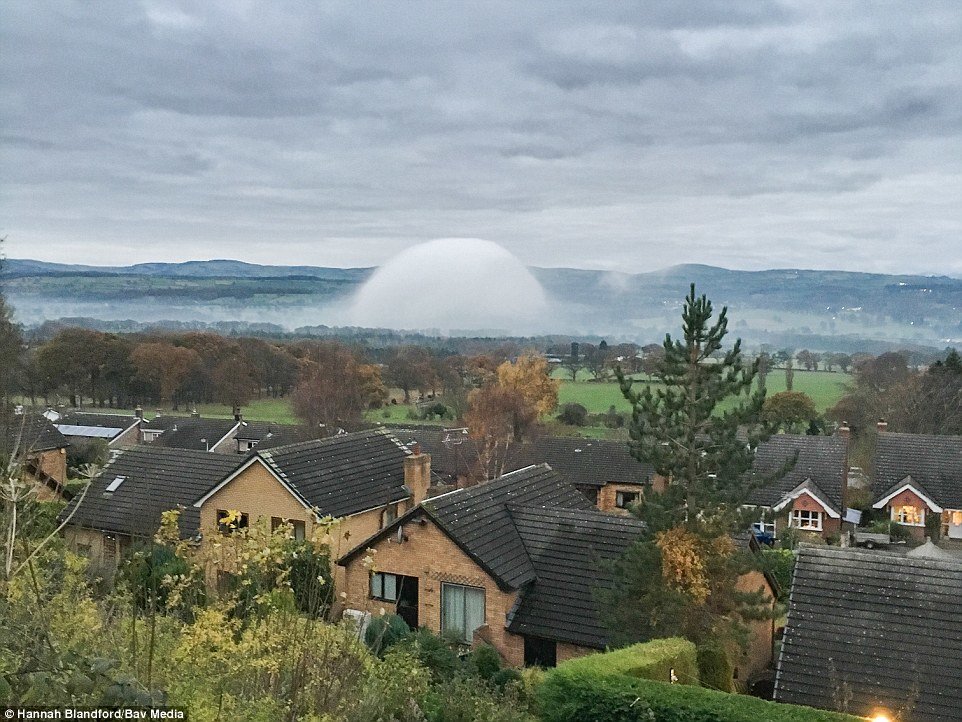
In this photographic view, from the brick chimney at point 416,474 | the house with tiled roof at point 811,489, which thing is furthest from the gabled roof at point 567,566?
the house with tiled roof at point 811,489

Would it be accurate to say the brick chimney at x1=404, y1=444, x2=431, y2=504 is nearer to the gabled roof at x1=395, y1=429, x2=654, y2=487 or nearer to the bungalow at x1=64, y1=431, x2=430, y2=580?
the bungalow at x1=64, y1=431, x2=430, y2=580

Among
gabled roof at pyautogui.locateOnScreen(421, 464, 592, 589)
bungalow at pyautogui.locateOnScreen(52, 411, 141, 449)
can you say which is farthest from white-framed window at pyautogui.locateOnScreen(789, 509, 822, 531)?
bungalow at pyautogui.locateOnScreen(52, 411, 141, 449)

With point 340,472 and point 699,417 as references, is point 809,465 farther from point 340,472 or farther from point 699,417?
point 699,417

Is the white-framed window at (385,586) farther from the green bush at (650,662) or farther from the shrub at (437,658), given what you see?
the green bush at (650,662)

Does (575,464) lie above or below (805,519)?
above

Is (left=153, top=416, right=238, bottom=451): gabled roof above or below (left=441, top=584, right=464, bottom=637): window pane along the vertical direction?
below

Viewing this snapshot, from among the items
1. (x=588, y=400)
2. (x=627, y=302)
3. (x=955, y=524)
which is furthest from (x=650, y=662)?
(x=627, y=302)

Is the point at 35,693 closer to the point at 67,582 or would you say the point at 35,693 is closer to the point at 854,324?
the point at 67,582
